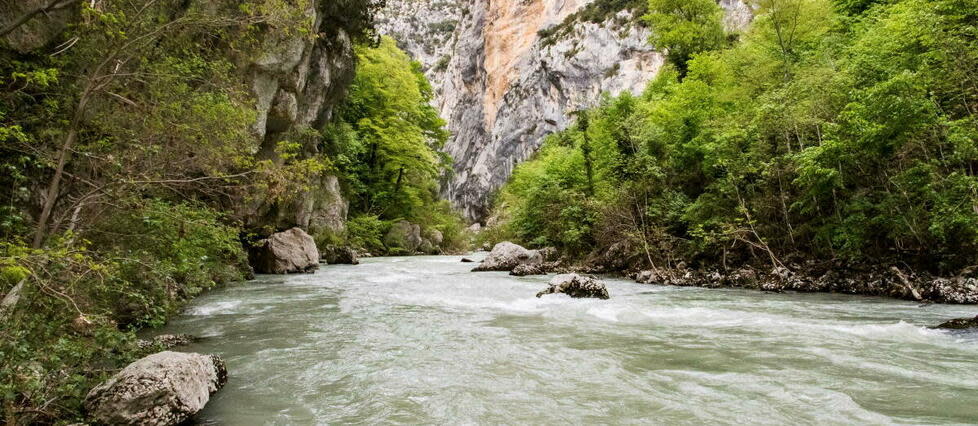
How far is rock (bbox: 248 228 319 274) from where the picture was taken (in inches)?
726

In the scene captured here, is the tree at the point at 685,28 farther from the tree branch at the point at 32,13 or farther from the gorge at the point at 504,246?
the tree branch at the point at 32,13

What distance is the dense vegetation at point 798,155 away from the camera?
385 inches

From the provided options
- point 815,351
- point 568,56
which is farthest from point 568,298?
point 568,56

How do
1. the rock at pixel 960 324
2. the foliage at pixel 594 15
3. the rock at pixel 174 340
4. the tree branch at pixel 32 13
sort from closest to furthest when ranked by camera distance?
the tree branch at pixel 32 13 < the rock at pixel 174 340 < the rock at pixel 960 324 < the foliage at pixel 594 15

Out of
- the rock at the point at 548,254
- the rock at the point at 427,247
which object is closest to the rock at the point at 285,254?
the rock at the point at 548,254

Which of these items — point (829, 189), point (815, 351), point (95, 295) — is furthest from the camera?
point (829, 189)

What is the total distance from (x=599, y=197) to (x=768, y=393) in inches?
667

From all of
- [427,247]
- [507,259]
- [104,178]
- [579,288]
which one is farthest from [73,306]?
[427,247]

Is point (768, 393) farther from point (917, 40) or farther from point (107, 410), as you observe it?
point (917, 40)

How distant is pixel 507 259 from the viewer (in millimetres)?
20922

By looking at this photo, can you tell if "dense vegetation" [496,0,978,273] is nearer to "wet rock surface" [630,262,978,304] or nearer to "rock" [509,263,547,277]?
"wet rock surface" [630,262,978,304]

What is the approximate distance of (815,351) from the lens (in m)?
6.30

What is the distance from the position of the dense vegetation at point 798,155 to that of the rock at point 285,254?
10928mm

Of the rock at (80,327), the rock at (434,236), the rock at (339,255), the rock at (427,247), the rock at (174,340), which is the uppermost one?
the rock at (434,236)
